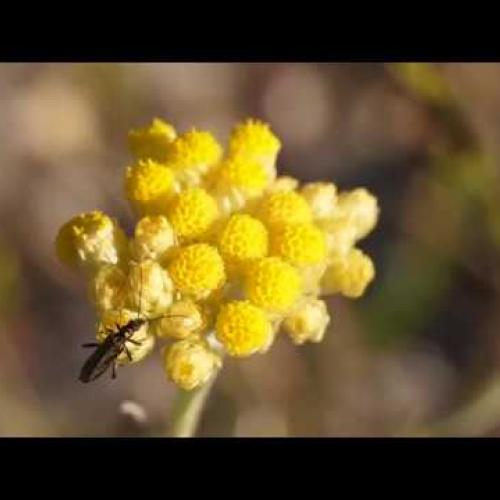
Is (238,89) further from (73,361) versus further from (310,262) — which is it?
(310,262)

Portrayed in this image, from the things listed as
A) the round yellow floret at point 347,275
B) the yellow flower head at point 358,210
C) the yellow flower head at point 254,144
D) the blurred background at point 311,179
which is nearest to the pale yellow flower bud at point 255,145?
the yellow flower head at point 254,144

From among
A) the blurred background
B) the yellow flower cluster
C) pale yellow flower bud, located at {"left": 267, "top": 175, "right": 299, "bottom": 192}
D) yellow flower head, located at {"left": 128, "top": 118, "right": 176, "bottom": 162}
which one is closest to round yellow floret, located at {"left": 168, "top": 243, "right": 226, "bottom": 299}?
the yellow flower cluster

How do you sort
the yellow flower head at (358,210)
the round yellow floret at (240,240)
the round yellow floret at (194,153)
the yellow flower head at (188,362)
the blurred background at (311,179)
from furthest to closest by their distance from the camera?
the blurred background at (311,179) < the yellow flower head at (358,210) < the round yellow floret at (194,153) < the round yellow floret at (240,240) < the yellow flower head at (188,362)

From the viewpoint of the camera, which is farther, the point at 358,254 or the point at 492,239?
the point at 492,239

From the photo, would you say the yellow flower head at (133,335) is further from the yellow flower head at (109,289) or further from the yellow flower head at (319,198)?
the yellow flower head at (319,198)

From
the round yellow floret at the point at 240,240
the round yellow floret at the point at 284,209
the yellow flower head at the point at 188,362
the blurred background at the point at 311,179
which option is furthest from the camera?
the blurred background at the point at 311,179

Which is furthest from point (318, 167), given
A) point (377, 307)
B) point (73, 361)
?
point (73, 361)

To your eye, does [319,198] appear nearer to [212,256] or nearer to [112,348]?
[212,256]

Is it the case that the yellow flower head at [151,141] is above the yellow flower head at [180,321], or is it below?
above
